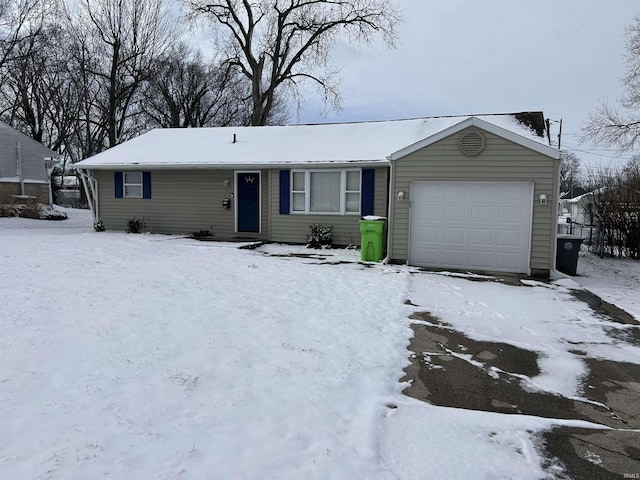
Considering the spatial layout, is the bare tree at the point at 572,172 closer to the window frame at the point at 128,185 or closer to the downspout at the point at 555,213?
the downspout at the point at 555,213

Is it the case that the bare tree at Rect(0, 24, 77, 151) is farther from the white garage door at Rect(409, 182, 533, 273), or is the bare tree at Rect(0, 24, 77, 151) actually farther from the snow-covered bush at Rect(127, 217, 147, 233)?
the white garage door at Rect(409, 182, 533, 273)

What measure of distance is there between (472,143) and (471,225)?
1.71 m

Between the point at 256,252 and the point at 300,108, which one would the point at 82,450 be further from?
the point at 300,108

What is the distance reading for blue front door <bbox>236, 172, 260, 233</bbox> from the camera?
13.7m

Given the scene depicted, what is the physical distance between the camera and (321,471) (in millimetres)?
2484

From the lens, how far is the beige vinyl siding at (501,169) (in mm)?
8859

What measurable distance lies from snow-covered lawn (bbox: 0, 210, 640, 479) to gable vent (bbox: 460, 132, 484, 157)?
9.87 feet

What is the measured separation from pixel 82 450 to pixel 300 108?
1068 inches

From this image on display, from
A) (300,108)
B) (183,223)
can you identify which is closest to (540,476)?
(183,223)

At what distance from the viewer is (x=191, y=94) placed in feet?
108

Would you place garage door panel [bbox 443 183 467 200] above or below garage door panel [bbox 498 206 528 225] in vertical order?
above

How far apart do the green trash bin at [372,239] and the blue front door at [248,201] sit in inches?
185

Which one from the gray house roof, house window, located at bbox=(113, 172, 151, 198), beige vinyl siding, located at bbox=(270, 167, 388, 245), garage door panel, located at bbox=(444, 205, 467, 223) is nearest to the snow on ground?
garage door panel, located at bbox=(444, 205, 467, 223)

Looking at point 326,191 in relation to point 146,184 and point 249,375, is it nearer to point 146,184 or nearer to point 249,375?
point 146,184
